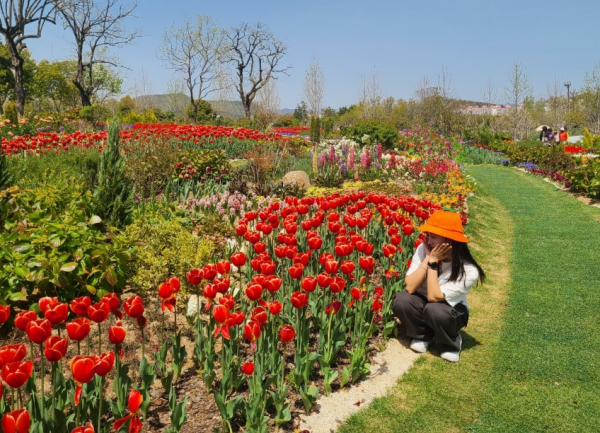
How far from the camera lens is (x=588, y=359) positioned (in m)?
4.01

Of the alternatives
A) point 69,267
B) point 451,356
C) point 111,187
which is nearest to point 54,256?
point 69,267

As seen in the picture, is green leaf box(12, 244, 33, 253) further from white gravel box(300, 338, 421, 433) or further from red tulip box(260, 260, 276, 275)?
white gravel box(300, 338, 421, 433)

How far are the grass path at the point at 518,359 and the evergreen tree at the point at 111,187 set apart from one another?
393cm

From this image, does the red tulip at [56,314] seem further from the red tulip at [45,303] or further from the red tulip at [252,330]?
the red tulip at [252,330]

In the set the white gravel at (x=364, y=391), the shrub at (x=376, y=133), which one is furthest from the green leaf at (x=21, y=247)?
the shrub at (x=376, y=133)

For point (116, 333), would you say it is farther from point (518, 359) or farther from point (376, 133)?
point (376, 133)

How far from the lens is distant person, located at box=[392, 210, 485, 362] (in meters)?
3.65

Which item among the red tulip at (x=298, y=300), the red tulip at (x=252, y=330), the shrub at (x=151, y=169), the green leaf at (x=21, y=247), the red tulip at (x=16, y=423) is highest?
the shrub at (x=151, y=169)

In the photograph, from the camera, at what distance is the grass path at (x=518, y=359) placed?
3148mm

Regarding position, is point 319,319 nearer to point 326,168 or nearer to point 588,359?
point 588,359

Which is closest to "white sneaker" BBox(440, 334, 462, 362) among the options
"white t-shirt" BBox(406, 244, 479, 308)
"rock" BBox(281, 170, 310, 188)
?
"white t-shirt" BBox(406, 244, 479, 308)

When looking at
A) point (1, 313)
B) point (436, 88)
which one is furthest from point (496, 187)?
point (436, 88)

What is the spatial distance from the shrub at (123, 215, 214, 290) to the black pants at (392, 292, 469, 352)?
202 centimetres

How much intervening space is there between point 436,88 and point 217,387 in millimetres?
41130
